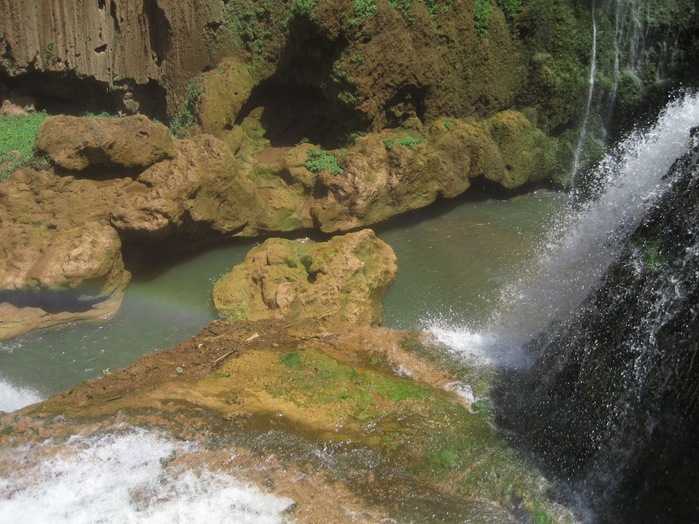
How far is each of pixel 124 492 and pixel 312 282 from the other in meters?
4.13

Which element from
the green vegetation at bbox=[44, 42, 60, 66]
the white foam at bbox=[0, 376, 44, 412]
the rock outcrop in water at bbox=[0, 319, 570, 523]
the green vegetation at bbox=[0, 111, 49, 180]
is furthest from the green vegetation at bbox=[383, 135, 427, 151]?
the green vegetation at bbox=[44, 42, 60, 66]

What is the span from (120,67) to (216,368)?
7.48 m

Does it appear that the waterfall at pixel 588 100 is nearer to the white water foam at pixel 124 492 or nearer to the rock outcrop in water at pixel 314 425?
the rock outcrop in water at pixel 314 425

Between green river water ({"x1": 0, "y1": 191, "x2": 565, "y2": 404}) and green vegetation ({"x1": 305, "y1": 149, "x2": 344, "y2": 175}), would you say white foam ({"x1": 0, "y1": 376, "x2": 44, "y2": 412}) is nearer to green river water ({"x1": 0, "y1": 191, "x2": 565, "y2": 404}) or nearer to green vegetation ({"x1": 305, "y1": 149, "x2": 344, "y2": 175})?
green river water ({"x1": 0, "y1": 191, "x2": 565, "y2": 404})

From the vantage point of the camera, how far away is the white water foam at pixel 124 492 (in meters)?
5.20

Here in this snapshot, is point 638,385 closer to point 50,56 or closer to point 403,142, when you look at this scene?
point 403,142

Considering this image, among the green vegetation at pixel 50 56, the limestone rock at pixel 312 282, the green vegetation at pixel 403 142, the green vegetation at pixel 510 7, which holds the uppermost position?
the green vegetation at pixel 510 7

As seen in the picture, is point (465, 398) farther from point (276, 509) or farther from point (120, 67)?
point (120, 67)

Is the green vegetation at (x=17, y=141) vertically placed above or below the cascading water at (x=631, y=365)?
above

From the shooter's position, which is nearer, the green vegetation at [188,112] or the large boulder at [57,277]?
the large boulder at [57,277]

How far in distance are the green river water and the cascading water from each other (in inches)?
80.0

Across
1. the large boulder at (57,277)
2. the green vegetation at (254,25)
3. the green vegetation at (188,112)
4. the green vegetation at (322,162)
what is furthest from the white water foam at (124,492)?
the green vegetation at (254,25)

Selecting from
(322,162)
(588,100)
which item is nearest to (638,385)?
(322,162)

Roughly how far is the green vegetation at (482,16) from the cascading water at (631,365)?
15.6 feet
